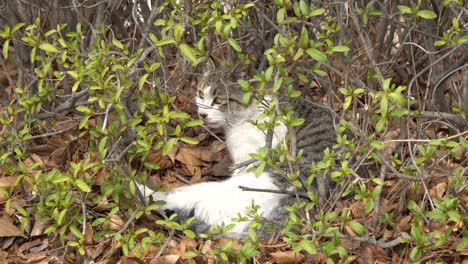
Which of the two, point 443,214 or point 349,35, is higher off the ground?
point 349,35

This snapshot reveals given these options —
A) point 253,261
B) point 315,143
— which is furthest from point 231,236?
point 315,143

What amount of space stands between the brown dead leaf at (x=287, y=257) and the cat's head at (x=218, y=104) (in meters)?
1.15

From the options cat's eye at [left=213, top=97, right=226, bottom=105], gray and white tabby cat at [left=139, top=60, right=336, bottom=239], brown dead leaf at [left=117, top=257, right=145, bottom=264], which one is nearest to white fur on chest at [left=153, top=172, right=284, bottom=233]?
gray and white tabby cat at [left=139, top=60, right=336, bottom=239]

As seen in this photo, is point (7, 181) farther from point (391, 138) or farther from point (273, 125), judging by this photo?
point (391, 138)

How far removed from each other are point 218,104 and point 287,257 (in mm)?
1298

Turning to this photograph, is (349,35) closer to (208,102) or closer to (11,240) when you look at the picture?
(208,102)

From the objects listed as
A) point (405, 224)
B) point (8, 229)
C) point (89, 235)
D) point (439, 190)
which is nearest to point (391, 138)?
point (439, 190)

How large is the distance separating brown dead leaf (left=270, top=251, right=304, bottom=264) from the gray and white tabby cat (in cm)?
14

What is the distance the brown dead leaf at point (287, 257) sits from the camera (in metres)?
3.46

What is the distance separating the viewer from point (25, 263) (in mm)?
3738

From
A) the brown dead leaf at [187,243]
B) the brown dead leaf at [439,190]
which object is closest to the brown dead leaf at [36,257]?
the brown dead leaf at [187,243]

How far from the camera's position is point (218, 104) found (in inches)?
171

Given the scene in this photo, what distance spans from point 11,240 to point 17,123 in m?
0.71

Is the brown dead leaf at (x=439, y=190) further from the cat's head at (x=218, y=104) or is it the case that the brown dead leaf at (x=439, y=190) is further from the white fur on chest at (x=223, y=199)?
the cat's head at (x=218, y=104)
